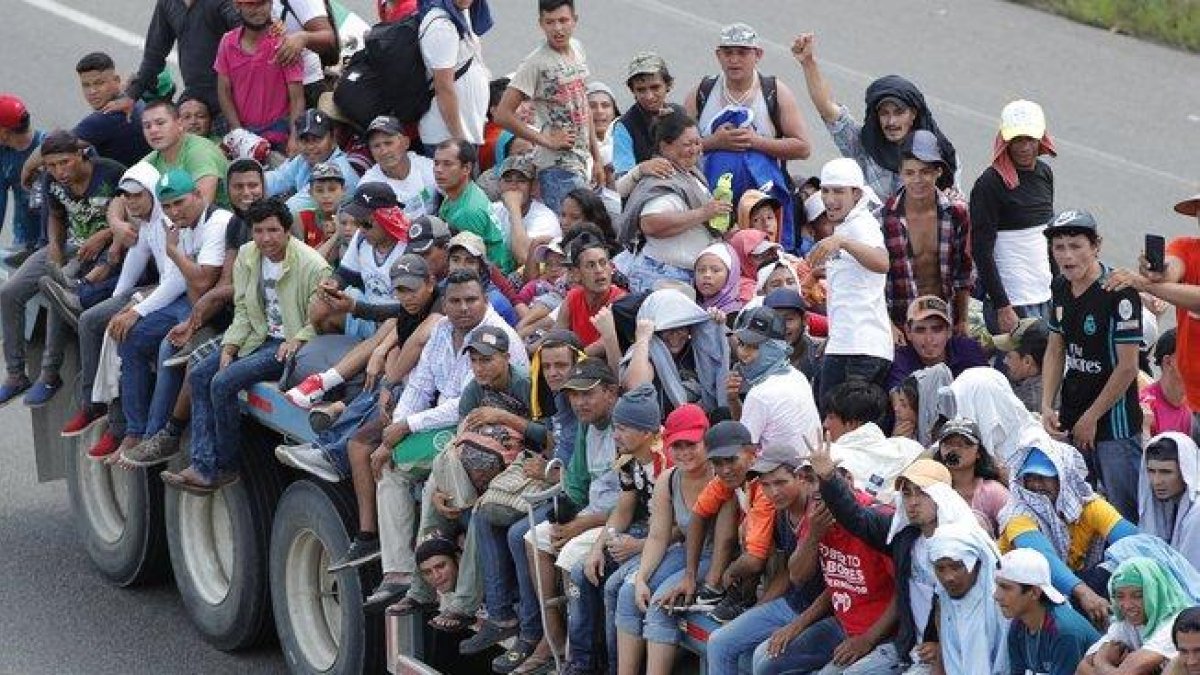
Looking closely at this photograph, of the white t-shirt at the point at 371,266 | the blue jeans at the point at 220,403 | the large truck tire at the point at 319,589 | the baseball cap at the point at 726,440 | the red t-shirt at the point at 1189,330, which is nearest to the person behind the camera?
the baseball cap at the point at 726,440

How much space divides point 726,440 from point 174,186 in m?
5.11

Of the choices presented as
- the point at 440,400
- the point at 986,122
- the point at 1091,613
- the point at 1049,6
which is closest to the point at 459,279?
the point at 440,400

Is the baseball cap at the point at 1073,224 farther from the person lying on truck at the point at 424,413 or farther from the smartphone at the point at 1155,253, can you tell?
the person lying on truck at the point at 424,413

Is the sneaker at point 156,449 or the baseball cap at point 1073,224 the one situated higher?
the baseball cap at point 1073,224

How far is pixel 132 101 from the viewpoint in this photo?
17.7 m

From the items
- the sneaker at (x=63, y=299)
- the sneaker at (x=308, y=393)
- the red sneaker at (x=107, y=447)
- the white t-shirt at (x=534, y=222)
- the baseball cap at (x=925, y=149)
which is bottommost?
the red sneaker at (x=107, y=447)

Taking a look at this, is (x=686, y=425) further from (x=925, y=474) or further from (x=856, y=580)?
(x=925, y=474)

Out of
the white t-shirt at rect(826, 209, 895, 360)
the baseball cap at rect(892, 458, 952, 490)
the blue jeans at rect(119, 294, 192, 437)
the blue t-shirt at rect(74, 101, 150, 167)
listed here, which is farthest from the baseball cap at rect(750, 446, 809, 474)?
the blue t-shirt at rect(74, 101, 150, 167)

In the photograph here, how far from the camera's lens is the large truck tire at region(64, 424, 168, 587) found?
16.3 m

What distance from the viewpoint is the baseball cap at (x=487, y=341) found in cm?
1302

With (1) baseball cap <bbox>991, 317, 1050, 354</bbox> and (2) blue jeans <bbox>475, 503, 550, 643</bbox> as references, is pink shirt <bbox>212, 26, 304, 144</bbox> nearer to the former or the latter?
(2) blue jeans <bbox>475, 503, 550, 643</bbox>

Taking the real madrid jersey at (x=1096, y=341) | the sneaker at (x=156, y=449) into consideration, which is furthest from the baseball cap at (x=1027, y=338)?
the sneaker at (x=156, y=449)

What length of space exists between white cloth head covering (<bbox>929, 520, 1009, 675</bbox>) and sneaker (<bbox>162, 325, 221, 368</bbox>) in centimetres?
580

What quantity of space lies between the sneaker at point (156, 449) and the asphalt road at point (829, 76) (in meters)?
1.10
